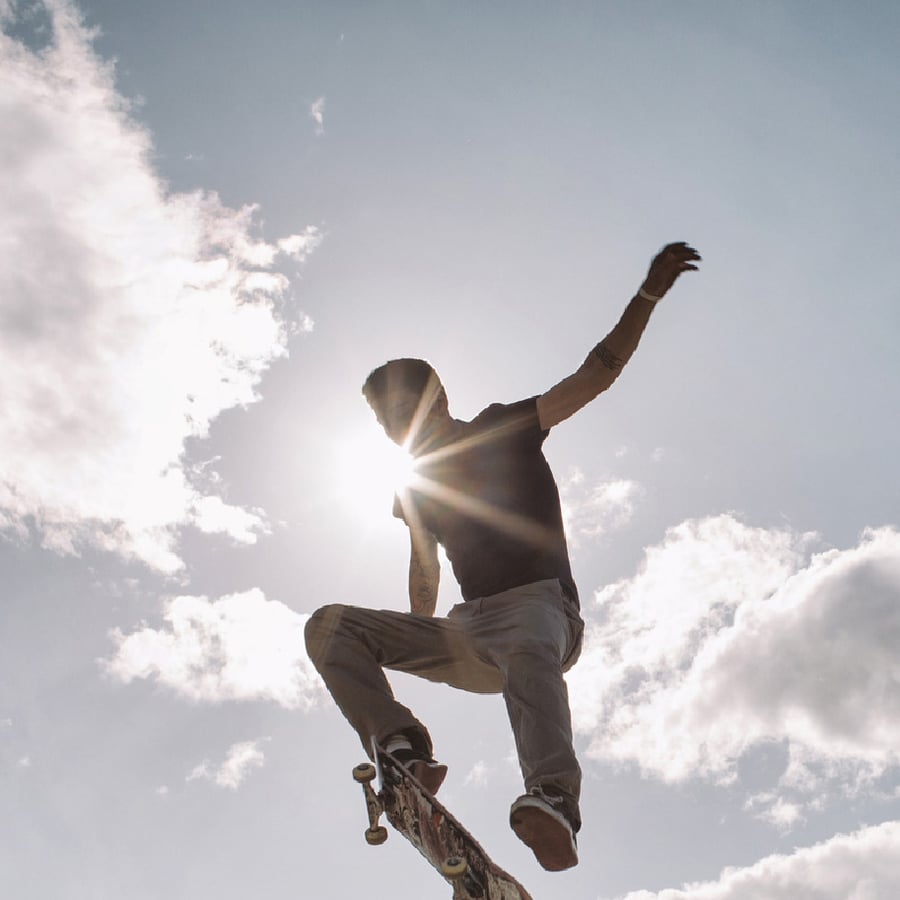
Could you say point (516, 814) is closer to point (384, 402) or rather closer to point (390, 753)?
point (390, 753)

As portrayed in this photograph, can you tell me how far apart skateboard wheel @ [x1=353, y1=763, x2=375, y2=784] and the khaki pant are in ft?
0.52

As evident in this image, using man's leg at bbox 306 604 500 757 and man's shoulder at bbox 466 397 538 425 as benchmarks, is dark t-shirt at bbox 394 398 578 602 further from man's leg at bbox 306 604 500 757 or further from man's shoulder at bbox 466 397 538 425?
man's leg at bbox 306 604 500 757

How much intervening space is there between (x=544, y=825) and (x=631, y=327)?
10.6 ft

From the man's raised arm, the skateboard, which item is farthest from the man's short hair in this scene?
the skateboard

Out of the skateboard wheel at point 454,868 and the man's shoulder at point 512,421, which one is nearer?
the skateboard wheel at point 454,868

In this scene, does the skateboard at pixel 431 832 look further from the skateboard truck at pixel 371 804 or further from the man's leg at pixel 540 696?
the man's leg at pixel 540 696

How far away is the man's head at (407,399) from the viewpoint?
6695 millimetres

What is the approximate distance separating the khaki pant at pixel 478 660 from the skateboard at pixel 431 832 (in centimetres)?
24

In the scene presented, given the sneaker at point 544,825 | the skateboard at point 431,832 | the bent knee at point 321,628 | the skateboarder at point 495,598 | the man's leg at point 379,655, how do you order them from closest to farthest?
the skateboard at point 431,832 < the sneaker at point 544,825 < the skateboarder at point 495,598 < the man's leg at point 379,655 < the bent knee at point 321,628

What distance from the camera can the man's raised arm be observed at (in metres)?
5.84

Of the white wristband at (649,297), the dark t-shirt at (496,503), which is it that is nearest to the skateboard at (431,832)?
the dark t-shirt at (496,503)

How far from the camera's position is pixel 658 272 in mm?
5824

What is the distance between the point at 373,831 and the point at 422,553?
278 cm

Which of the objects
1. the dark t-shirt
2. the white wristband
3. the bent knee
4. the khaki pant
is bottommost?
the khaki pant
